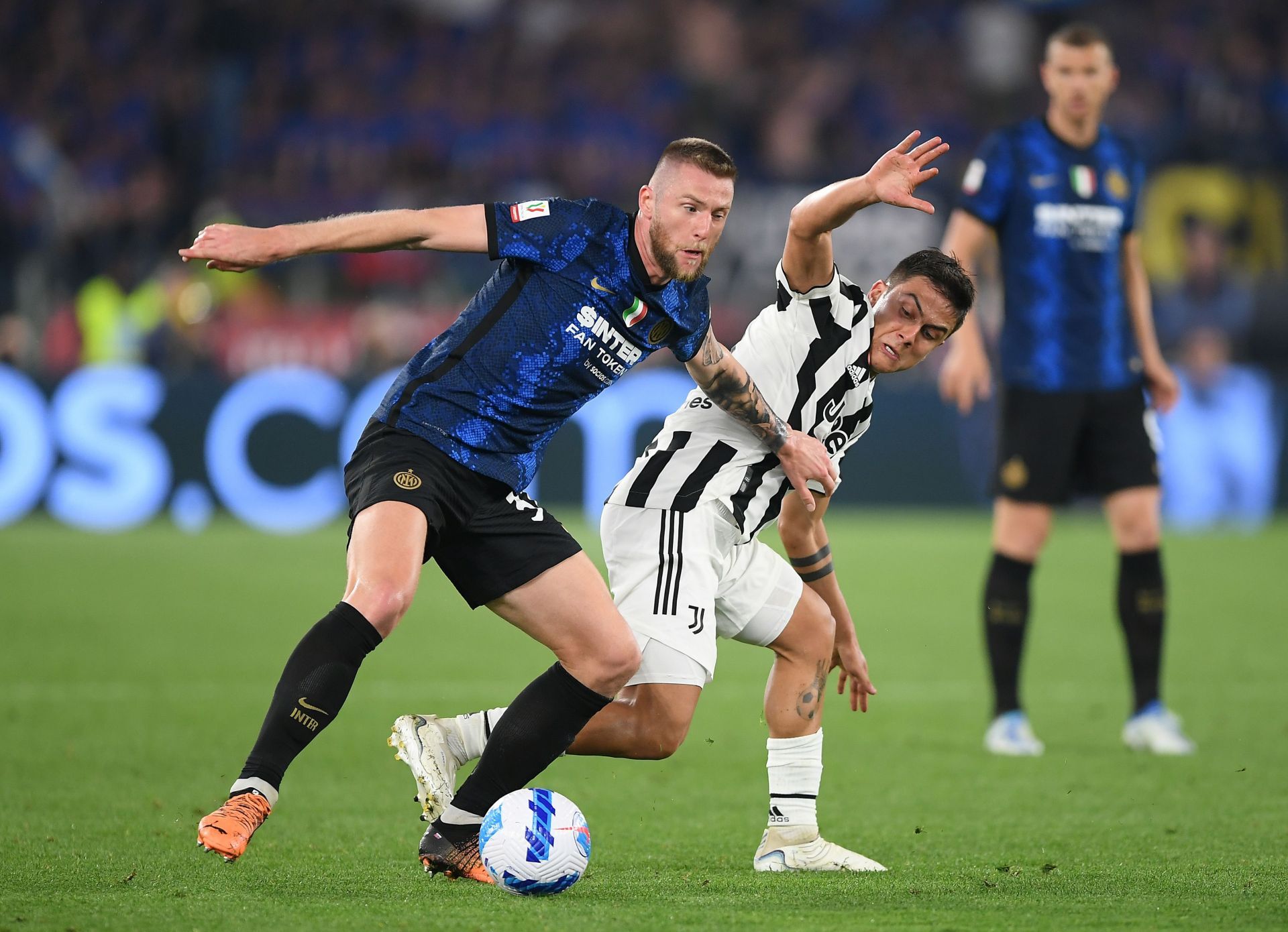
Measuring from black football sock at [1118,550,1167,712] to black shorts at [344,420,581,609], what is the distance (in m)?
2.98

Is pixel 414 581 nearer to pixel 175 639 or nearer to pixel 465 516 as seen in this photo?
pixel 465 516

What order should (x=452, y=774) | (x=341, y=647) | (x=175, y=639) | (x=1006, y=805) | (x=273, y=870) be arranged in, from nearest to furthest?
1. (x=341, y=647)
2. (x=273, y=870)
3. (x=452, y=774)
4. (x=1006, y=805)
5. (x=175, y=639)

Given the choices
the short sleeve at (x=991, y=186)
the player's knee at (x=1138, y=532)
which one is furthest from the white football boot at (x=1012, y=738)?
the short sleeve at (x=991, y=186)

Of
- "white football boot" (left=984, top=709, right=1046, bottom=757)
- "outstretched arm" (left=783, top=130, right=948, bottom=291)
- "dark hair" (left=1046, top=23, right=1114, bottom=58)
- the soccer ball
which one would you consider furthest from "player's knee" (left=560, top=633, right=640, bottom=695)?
"dark hair" (left=1046, top=23, right=1114, bottom=58)

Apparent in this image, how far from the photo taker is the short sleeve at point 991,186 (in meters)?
6.39

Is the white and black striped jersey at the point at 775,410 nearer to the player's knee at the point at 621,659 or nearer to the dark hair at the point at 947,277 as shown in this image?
the dark hair at the point at 947,277

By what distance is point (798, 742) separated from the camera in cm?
438

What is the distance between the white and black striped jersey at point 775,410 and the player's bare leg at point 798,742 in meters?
0.30

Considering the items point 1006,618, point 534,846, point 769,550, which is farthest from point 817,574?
point 1006,618

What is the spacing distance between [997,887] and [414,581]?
59.6 inches

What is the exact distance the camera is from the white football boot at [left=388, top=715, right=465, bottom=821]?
13.6ft

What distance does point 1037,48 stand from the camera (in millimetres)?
20688

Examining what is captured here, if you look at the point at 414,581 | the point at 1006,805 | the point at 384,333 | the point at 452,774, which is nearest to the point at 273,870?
the point at 452,774

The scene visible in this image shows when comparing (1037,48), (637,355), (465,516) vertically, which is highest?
(1037,48)
